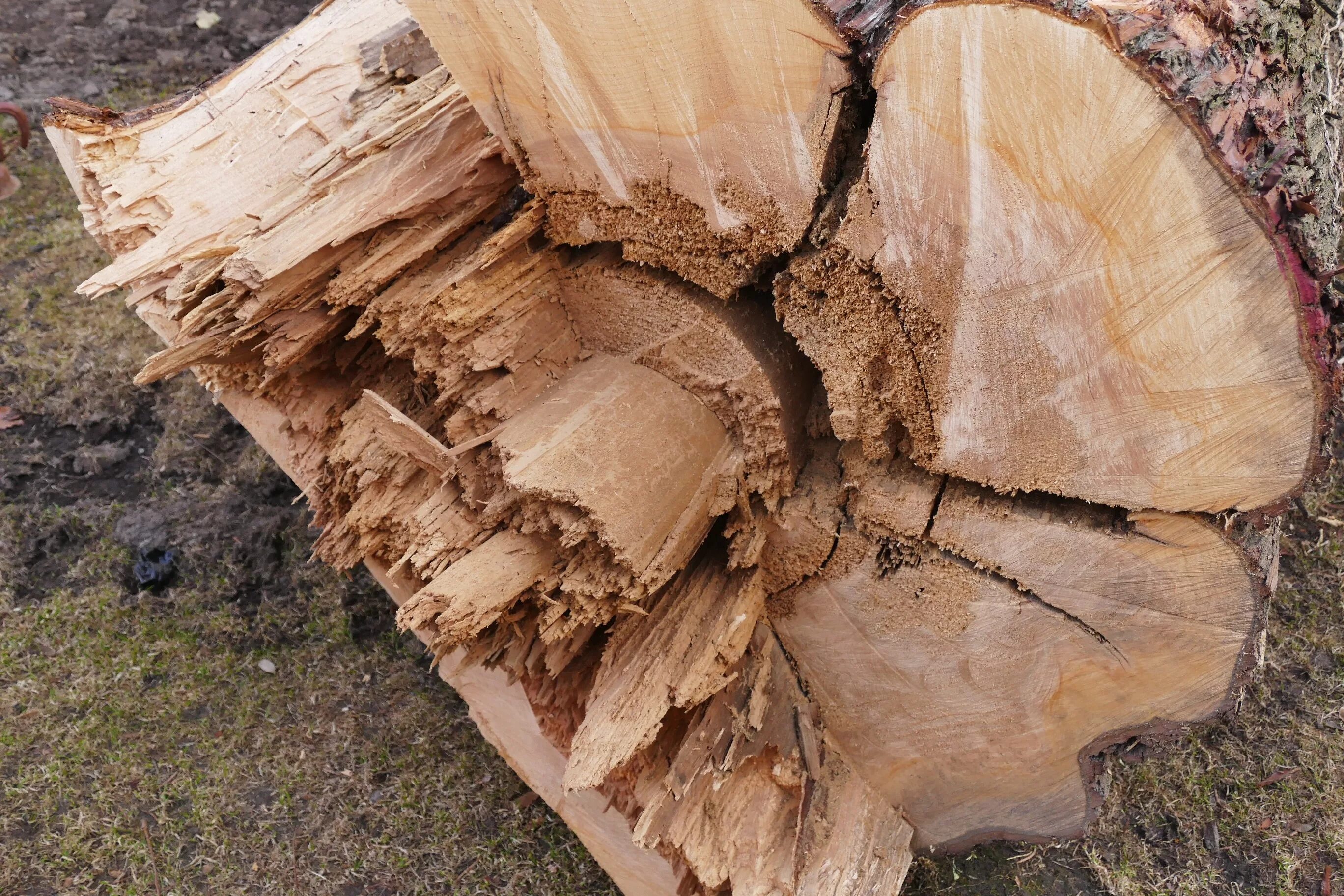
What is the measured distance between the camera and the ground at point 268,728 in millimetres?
2215

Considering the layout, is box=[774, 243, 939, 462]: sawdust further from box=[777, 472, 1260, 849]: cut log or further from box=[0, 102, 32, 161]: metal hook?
box=[0, 102, 32, 161]: metal hook

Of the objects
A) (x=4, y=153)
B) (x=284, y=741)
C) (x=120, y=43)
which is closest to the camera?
(x=284, y=741)

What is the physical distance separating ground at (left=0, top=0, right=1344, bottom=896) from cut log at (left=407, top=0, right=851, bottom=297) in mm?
1264

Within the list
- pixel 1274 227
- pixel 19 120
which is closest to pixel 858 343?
pixel 1274 227

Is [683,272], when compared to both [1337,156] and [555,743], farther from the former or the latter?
[1337,156]

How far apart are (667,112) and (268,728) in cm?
190

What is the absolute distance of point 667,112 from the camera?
4.99ft

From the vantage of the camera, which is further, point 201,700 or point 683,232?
point 201,700

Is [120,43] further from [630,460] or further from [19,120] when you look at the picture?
[630,460]

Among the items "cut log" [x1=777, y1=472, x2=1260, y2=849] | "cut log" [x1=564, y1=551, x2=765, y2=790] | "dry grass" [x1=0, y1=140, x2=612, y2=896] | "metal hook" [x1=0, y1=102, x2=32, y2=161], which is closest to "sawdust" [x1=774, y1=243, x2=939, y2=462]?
"cut log" [x1=777, y1=472, x2=1260, y2=849]

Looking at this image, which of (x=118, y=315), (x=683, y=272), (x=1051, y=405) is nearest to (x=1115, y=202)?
(x=1051, y=405)

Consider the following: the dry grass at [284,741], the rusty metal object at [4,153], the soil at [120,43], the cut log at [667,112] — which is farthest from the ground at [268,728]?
the soil at [120,43]

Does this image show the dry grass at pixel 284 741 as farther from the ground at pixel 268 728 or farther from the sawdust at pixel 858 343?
the sawdust at pixel 858 343

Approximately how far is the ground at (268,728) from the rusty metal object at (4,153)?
112 cm
